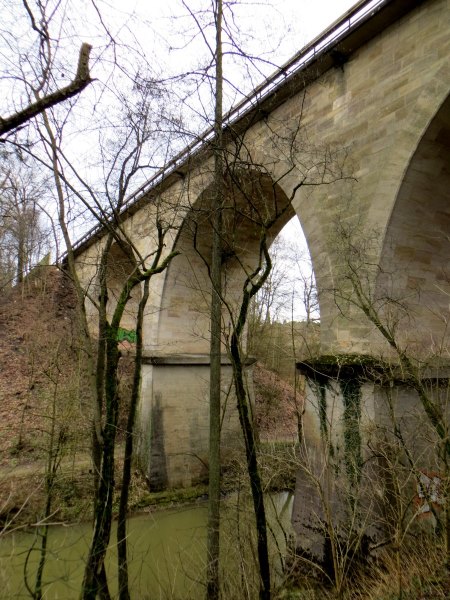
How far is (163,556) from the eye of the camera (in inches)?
249

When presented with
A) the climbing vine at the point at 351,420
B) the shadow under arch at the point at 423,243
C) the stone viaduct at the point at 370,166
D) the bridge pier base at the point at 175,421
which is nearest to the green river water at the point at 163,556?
the bridge pier base at the point at 175,421

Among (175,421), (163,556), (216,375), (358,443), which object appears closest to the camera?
(358,443)

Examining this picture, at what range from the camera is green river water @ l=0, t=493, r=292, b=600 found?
12.5 ft

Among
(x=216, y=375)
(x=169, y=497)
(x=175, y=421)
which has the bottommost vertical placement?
(x=169, y=497)

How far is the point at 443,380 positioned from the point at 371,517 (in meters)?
1.76

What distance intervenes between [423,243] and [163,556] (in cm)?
626

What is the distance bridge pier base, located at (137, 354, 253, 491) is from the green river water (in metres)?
0.87

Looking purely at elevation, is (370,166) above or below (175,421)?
above

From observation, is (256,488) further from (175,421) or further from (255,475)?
(175,421)

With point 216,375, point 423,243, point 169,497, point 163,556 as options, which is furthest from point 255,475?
point 169,497

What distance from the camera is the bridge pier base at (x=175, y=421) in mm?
8578

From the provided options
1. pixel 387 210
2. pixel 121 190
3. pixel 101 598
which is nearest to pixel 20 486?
pixel 101 598

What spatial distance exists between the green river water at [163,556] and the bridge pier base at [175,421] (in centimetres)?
87

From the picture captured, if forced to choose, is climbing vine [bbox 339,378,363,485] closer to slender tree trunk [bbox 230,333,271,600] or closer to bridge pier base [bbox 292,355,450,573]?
bridge pier base [bbox 292,355,450,573]
